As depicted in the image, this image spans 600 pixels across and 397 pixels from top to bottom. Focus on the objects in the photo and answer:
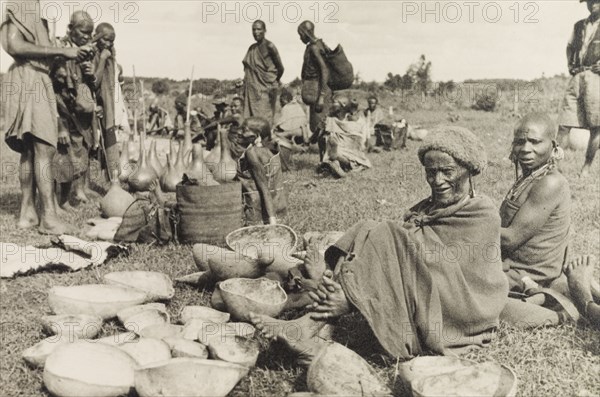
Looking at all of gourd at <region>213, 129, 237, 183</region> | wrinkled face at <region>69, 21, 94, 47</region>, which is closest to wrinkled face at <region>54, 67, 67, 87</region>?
wrinkled face at <region>69, 21, 94, 47</region>

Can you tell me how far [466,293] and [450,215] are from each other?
397 mm

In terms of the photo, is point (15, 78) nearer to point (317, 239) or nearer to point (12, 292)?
point (12, 292)

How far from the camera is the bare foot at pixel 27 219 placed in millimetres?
5711

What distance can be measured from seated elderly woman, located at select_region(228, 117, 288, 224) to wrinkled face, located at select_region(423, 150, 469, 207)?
246 centimetres

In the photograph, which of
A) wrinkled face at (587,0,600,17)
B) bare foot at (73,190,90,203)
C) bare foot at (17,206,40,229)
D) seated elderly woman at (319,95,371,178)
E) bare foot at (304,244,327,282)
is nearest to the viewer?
bare foot at (304,244,327,282)

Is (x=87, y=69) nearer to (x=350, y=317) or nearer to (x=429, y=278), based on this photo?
(x=350, y=317)

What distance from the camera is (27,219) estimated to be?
5.76m

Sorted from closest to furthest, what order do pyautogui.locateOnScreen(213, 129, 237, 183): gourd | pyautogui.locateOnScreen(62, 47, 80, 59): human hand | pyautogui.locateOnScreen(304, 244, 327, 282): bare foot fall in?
pyautogui.locateOnScreen(304, 244, 327, 282): bare foot, pyautogui.locateOnScreen(62, 47, 80, 59): human hand, pyautogui.locateOnScreen(213, 129, 237, 183): gourd

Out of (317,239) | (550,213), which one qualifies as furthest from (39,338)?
(550,213)

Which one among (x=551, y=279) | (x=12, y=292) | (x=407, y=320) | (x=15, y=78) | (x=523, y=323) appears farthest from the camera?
(x=15, y=78)

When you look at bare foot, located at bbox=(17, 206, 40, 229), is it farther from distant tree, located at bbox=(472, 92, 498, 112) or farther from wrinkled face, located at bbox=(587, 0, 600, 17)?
distant tree, located at bbox=(472, 92, 498, 112)

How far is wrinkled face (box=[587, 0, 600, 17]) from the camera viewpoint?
7.70m

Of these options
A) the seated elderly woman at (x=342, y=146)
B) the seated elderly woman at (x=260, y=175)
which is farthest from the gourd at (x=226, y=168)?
the seated elderly woman at (x=342, y=146)

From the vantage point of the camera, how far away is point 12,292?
411 centimetres
